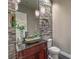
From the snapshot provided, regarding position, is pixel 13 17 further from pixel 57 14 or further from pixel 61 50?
pixel 61 50

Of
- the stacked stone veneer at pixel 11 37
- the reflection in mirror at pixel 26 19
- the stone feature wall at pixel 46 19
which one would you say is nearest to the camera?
the stacked stone veneer at pixel 11 37

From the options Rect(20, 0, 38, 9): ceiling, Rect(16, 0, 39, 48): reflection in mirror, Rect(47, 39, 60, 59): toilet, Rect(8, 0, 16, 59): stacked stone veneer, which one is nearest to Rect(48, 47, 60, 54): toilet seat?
Rect(47, 39, 60, 59): toilet

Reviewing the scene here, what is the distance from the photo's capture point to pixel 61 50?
5.14 feet

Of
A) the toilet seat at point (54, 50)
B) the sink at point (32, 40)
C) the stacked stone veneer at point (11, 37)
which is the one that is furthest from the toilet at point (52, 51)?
the stacked stone veneer at point (11, 37)

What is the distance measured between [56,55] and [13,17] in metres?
0.73

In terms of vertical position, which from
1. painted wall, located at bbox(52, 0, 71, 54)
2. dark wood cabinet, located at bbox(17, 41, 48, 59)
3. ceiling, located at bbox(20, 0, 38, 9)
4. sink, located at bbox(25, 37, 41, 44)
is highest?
ceiling, located at bbox(20, 0, 38, 9)

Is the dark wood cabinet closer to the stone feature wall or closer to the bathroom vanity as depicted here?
the bathroom vanity

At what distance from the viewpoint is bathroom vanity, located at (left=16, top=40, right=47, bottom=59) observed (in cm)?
152

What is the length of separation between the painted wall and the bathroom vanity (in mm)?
214

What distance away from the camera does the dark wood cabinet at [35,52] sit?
4.99 feet

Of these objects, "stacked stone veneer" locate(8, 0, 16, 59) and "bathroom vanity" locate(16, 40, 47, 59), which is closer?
"stacked stone veneer" locate(8, 0, 16, 59)

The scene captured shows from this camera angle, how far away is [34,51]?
1.65 meters

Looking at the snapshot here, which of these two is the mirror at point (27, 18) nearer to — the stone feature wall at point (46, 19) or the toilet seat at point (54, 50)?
the stone feature wall at point (46, 19)
